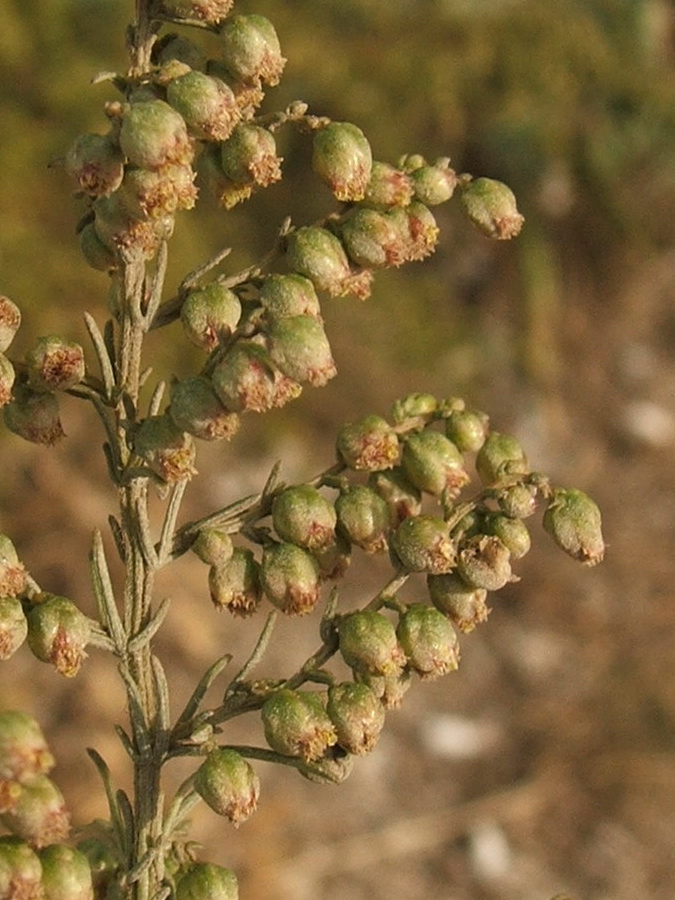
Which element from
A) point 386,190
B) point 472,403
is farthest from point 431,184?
point 472,403

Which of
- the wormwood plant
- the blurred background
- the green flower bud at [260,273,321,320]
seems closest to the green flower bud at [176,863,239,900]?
the wormwood plant

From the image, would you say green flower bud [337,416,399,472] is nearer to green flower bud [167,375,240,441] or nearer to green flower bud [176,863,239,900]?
green flower bud [167,375,240,441]

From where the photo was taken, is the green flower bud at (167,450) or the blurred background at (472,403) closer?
the green flower bud at (167,450)

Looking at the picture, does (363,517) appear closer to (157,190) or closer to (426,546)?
(426,546)

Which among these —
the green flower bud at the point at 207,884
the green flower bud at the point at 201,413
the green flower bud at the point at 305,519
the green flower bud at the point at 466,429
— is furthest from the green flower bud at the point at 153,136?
the green flower bud at the point at 207,884

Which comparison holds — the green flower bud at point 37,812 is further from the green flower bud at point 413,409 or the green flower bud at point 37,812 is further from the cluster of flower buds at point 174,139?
the green flower bud at point 413,409

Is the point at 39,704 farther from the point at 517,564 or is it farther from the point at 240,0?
the point at 240,0

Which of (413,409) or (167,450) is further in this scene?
(413,409)
